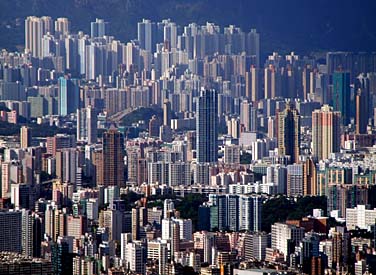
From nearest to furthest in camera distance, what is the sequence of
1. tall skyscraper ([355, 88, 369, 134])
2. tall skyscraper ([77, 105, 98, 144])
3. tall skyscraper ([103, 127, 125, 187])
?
tall skyscraper ([103, 127, 125, 187]), tall skyscraper ([77, 105, 98, 144]), tall skyscraper ([355, 88, 369, 134])

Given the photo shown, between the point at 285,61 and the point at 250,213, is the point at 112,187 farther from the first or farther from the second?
the point at 285,61

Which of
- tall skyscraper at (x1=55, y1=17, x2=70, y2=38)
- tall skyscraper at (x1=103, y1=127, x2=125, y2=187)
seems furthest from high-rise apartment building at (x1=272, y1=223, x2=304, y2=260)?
tall skyscraper at (x1=55, y1=17, x2=70, y2=38)

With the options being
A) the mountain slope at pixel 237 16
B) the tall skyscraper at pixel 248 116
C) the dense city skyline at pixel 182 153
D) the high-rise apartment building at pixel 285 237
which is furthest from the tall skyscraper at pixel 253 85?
the high-rise apartment building at pixel 285 237

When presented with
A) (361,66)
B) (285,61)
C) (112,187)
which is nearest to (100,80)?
(285,61)

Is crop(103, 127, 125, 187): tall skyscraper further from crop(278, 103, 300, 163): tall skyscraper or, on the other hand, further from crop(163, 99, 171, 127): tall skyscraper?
crop(163, 99, 171, 127): tall skyscraper

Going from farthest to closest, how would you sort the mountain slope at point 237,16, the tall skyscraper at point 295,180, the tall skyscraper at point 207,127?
the mountain slope at point 237,16 < the tall skyscraper at point 207,127 < the tall skyscraper at point 295,180

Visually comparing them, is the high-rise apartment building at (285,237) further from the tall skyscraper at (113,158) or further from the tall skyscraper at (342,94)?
the tall skyscraper at (342,94)

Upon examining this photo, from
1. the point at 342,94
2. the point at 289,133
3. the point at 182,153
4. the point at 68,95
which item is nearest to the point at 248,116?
the point at 342,94
